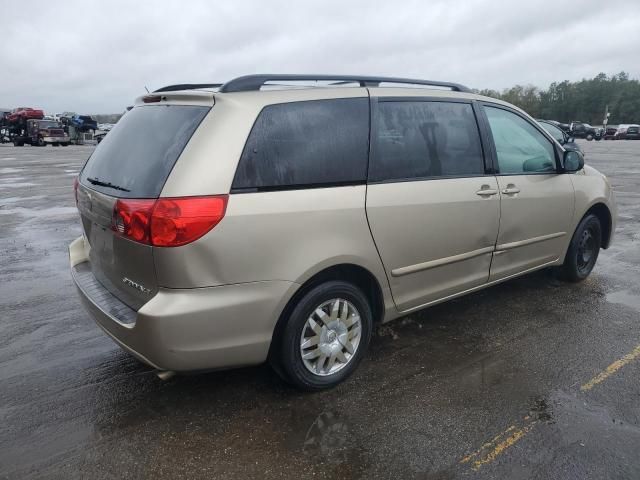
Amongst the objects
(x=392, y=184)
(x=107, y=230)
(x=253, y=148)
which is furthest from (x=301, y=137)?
(x=107, y=230)

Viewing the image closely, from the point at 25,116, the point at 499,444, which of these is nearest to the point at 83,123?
the point at 25,116

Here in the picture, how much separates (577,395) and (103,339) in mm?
3254

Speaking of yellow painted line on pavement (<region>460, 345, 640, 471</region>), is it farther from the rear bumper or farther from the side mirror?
the side mirror

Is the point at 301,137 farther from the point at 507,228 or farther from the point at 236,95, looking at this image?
the point at 507,228

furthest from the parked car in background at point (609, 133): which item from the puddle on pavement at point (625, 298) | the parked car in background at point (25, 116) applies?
the puddle on pavement at point (625, 298)

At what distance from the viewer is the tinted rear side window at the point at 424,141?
3275 mm

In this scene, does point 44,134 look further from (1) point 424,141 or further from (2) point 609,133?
(2) point 609,133

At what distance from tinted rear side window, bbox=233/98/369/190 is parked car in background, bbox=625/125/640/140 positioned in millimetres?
55830

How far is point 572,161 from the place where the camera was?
4469 mm

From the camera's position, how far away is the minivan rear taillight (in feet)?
8.20

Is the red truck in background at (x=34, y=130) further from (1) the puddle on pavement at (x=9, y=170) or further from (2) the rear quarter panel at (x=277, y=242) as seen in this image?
(2) the rear quarter panel at (x=277, y=242)

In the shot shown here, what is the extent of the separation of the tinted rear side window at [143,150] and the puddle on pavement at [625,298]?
396 cm

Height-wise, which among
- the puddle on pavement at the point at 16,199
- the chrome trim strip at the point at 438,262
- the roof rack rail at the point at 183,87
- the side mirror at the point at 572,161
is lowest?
the puddle on pavement at the point at 16,199

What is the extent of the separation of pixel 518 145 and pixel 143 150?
117 inches
